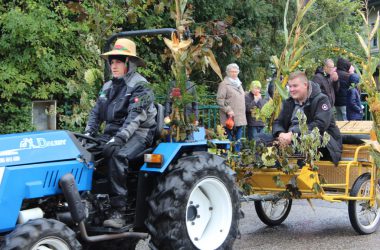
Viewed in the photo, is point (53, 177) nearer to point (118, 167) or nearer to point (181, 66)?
point (118, 167)

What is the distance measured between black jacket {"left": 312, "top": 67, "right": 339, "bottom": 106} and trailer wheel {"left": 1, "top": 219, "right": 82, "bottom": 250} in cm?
731

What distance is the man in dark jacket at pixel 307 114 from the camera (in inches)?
267

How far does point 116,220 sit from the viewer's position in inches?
204

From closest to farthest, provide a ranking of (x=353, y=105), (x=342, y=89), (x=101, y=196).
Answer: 1. (x=101, y=196)
2. (x=342, y=89)
3. (x=353, y=105)

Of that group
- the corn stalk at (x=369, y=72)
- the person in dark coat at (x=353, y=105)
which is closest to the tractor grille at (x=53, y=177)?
the corn stalk at (x=369, y=72)

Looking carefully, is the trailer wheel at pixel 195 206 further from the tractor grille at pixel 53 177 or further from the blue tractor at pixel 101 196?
the tractor grille at pixel 53 177

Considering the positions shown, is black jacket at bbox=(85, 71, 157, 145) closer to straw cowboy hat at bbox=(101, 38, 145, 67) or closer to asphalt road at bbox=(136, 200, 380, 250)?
straw cowboy hat at bbox=(101, 38, 145, 67)

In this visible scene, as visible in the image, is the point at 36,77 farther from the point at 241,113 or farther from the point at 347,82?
the point at 347,82

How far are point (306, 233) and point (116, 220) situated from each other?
2727mm

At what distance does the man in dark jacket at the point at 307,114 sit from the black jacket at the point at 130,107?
184cm

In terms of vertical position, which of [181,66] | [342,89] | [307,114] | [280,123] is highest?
[342,89]

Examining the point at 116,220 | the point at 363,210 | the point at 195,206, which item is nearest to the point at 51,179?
the point at 116,220

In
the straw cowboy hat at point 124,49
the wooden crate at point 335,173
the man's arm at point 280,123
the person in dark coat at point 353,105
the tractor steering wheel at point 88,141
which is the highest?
the straw cowboy hat at point 124,49

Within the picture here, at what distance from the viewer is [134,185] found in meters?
5.58
